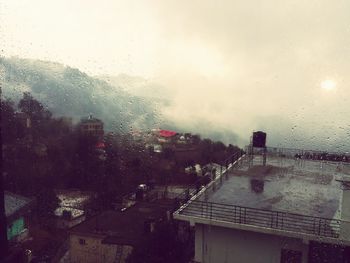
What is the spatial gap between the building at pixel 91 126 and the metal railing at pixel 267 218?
10262 mm

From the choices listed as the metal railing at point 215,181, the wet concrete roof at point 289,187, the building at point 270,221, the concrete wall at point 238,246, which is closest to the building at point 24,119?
the metal railing at point 215,181

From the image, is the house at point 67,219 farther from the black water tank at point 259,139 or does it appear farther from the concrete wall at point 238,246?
the concrete wall at point 238,246

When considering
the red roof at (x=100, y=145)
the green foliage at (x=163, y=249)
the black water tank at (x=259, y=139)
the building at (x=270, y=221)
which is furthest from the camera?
the red roof at (x=100, y=145)

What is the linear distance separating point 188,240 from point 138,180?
9.21 meters

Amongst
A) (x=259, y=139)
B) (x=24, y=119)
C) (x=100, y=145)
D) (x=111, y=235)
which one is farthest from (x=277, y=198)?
(x=100, y=145)

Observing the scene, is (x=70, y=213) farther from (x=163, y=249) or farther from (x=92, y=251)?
(x=163, y=249)

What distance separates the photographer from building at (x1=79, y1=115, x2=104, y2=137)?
46.0 ft

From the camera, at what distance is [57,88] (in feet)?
53.0

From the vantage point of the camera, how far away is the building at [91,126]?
14.0 m

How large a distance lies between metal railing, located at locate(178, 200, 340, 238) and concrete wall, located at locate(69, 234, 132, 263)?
133 inches

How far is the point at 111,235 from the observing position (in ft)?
25.1

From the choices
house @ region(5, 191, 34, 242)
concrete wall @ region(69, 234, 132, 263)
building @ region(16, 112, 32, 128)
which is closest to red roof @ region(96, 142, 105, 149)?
building @ region(16, 112, 32, 128)

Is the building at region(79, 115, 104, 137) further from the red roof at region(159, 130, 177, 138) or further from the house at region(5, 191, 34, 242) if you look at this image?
the house at region(5, 191, 34, 242)

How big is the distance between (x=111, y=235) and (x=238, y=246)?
4149mm
